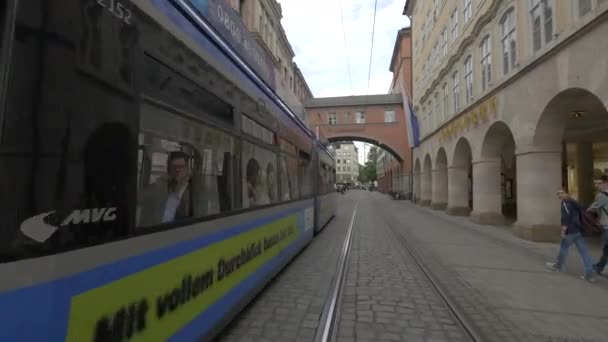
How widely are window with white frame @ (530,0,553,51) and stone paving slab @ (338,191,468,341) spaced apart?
7910 mm

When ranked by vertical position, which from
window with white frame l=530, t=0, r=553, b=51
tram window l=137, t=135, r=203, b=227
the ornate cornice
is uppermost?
the ornate cornice

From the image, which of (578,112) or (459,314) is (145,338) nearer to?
(459,314)

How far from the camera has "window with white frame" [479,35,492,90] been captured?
50.5 feet

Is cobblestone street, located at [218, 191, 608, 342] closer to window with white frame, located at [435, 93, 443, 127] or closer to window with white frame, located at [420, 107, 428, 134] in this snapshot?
window with white frame, located at [435, 93, 443, 127]

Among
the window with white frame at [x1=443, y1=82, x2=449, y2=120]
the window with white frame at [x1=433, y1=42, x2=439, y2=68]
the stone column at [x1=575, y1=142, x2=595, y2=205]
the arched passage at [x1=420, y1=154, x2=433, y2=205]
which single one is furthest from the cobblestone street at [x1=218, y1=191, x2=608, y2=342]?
the arched passage at [x1=420, y1=154, x2=433, y2=205]

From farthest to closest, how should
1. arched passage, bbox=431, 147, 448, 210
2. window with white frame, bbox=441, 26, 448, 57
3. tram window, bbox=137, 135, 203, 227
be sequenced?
arched passage, bbox=431, 147, 448, 210, window with white frame, bbox=441, 26, 448, 57, tram window, bbox=137, 135, 203, 227

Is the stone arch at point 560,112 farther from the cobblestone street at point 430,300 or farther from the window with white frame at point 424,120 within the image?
the window with white frame at point 424,120

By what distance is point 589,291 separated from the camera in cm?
589

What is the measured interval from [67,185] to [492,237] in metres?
12.7

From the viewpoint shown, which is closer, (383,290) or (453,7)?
(383,290)

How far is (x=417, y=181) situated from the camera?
33406 mm

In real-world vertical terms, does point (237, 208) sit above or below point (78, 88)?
below

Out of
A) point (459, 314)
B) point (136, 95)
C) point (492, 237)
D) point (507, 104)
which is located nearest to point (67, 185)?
point (136, 95)

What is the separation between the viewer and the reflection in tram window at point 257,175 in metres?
4.41
